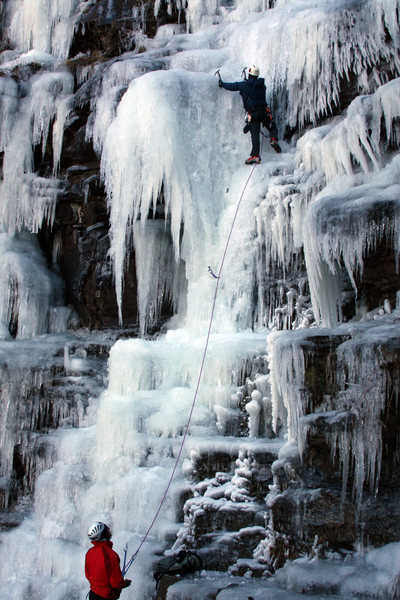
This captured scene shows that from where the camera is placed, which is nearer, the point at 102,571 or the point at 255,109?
the point at 102,571

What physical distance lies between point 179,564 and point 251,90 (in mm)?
6811

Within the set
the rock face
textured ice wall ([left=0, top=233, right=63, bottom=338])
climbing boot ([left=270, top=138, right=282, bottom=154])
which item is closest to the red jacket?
the rock face

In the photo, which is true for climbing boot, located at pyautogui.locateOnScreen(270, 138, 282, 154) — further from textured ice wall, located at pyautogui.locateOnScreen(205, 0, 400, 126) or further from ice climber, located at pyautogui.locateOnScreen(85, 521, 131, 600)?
ice climber, located at pyautogui.locateOnScreen(85, 521, 131, 600)

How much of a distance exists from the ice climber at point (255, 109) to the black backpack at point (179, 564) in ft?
19.2

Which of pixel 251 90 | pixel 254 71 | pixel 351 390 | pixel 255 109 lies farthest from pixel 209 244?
pixel 351 390

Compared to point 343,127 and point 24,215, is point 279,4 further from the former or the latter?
point 24,215

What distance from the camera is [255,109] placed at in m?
9.11

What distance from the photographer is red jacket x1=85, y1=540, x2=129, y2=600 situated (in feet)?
13.4

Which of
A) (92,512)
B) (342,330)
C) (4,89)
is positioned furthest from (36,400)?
(4,89)

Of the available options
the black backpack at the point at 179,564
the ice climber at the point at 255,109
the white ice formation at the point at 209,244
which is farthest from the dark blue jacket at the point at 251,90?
the black backpack at the point at 179,564

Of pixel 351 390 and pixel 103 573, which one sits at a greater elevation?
pixel 351 390

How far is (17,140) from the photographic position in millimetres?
11500

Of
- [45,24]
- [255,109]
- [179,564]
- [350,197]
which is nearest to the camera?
[179,564]

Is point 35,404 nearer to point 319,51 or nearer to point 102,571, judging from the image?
point 102,571
